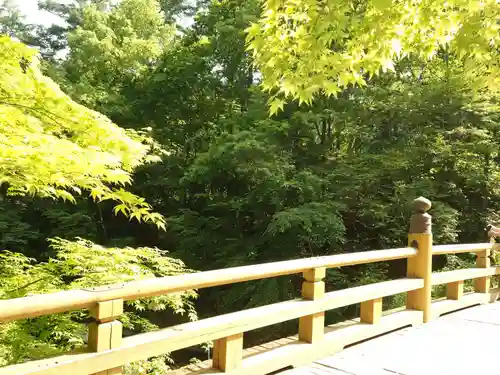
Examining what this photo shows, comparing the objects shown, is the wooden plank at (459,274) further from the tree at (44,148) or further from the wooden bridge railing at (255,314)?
the tree at (44,148)

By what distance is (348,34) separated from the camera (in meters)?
3.97

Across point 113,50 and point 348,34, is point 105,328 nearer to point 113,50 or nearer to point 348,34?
point 348,34

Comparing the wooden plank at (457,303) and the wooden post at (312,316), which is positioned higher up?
the wooden post at (312,316)

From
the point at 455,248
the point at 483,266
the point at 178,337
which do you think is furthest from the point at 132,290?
the point at 483,266

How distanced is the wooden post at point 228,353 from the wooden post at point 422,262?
257 centimetres

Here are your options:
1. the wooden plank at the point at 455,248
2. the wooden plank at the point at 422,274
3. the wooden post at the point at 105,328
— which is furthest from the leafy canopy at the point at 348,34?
the wooden post at the point at 105,328

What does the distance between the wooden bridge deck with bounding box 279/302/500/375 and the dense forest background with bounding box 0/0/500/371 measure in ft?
18.0

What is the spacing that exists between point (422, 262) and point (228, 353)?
9.01 ft

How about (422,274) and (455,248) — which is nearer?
(422,274)

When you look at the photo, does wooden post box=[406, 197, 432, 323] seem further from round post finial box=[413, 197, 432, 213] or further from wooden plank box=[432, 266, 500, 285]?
wooden plank box=[432, 266, 500, 285]

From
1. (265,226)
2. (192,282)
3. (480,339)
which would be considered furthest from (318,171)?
(192,282)

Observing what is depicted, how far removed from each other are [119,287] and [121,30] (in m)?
17.4

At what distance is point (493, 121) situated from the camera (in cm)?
1153

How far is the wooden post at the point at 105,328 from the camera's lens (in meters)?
2.31
